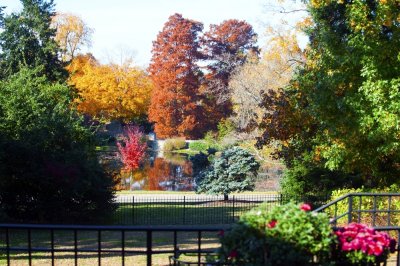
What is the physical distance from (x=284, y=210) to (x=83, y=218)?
14.6 m

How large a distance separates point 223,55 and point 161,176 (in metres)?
23.6

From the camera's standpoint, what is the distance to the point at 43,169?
16.2 meters

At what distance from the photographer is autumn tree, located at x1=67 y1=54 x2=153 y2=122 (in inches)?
1781

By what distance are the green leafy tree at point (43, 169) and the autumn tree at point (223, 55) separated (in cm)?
3153

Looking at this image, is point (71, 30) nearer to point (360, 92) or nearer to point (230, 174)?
point (230, 174)

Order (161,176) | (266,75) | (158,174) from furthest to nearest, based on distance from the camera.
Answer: (158,174)
(161,176)
(266,75)

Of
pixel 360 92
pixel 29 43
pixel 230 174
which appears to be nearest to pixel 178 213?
pixel 230 174

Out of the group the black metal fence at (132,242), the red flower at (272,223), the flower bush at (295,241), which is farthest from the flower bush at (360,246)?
the black metal fence at (132,242)

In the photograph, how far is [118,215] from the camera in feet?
61.6

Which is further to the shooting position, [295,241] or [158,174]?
[158,174]

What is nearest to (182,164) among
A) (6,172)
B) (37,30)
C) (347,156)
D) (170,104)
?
(170,104)

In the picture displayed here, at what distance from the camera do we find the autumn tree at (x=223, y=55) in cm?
5253

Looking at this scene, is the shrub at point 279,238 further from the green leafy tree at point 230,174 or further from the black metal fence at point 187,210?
the green leafy tree at point 230,174

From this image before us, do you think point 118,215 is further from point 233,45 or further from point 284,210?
point 233,45
